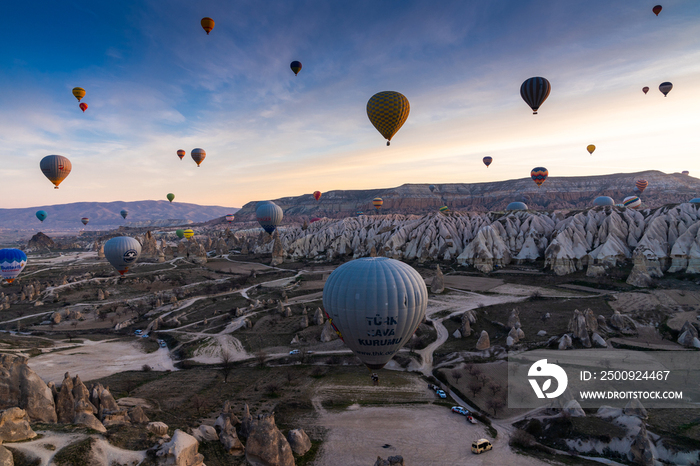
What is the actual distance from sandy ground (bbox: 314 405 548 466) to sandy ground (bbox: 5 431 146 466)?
946 centimetres

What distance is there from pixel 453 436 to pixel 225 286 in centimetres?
6056

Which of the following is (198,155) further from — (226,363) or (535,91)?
(535,91)

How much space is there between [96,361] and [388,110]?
148 ft

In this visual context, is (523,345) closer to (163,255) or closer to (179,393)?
(179,393)

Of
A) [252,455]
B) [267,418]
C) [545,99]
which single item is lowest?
[252,455]

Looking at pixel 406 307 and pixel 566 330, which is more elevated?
pixel 406 307

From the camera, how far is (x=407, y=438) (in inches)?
875

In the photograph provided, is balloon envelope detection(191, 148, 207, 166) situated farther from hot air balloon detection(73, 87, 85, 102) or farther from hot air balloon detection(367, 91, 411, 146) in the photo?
hot air balloon detection(367, 91, 411, 146)

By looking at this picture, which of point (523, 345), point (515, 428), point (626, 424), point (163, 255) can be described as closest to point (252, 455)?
point (515, 428)

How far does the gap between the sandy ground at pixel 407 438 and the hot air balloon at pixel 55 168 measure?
6891 cm

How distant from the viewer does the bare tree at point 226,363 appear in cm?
3319

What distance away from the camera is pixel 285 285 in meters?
73.0

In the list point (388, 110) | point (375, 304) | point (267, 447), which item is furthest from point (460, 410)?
point (388, 110)

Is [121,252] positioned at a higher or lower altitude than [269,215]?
lower
